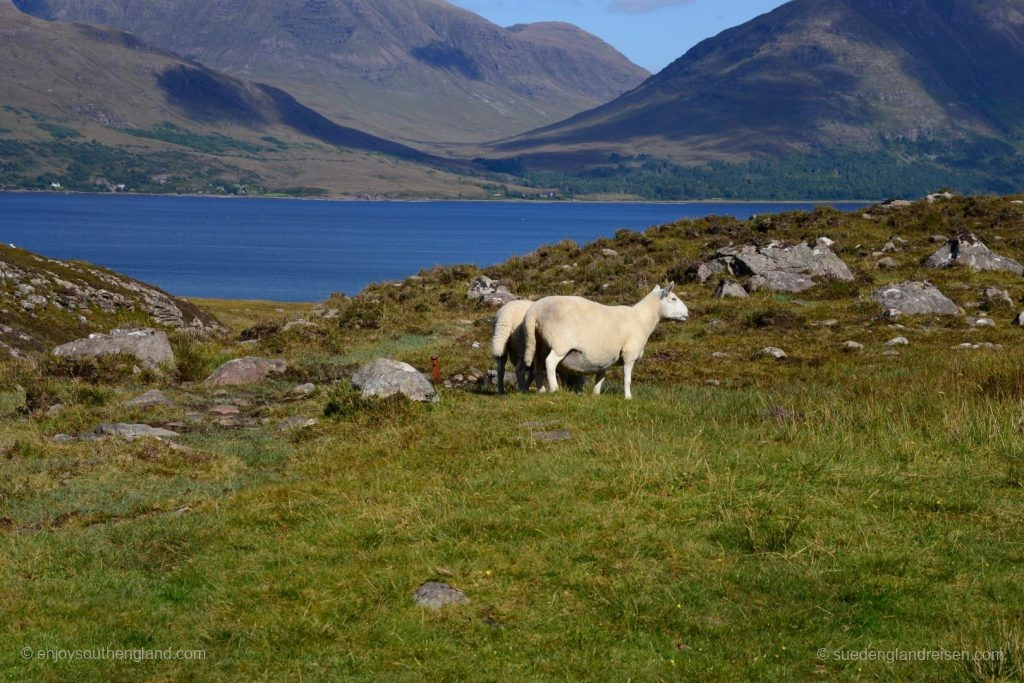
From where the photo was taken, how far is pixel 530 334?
1864 centimetres

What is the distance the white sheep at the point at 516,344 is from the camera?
19375 millimetres

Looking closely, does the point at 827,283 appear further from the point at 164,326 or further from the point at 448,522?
the point at 448,522

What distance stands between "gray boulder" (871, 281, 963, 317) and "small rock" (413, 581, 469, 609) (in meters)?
22.2

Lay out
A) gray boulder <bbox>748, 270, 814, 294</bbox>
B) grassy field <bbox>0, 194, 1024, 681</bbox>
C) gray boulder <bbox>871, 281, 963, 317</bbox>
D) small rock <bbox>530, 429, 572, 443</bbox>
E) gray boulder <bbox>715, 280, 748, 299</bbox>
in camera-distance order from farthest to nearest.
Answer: gray boulder <bbox>748, 270, 814, 294</bbox>
gray boulder <bbox>715, 280, 748, 299</bbox>
gray boulder <bbox>871, 281, 963, 317</bbox>
small rock <bbox>530, 429, 572, 443</bbox>
grassy field <bbox>0, 194, 1024, 681</bbox>

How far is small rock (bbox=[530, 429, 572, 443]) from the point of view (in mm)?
Result: 14875

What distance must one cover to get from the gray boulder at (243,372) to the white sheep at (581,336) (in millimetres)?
7819

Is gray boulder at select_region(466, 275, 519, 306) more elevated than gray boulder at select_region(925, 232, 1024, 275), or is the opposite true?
gray boulder at select_region(925, 232, 1024, 275)

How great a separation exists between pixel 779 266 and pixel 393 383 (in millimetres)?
21366

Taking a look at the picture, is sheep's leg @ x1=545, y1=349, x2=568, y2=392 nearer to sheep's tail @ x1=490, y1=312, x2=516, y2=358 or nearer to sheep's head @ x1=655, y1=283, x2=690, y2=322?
sheep's tail @ x1=490, y1=312, x2=516, y2=358

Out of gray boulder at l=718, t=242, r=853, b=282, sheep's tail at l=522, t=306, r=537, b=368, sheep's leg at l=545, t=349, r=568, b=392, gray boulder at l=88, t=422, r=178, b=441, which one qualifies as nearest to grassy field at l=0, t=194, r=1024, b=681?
gray boulder at l=88, t=422, r=178, b=441

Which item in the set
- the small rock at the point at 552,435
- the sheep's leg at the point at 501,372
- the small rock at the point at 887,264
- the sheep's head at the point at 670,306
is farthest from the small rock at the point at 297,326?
the small rock at the point at 887,264

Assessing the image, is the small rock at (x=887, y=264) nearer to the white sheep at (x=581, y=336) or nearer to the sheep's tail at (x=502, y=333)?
the white sheep at (x=581, y=336)

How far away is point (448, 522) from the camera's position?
11.5 m

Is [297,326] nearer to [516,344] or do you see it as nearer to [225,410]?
[225,410]
